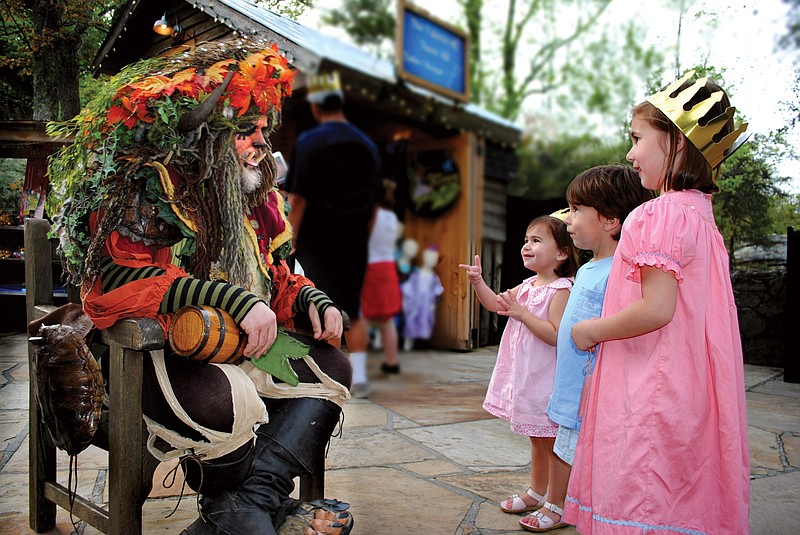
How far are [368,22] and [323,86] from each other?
4cm

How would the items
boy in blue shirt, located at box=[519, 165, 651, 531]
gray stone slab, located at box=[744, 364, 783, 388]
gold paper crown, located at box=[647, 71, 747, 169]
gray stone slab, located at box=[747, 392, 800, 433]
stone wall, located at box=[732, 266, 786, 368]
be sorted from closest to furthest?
gold paper crown, located at box=[647, 71, 747, 169], boy in blue shirt, located at box=[519, 165, 651, 531], gray stone slab, located at box=[747, 392, 800, 433], gray stone slab, located at box=[744, 364, 783, 388], stone wall, located at box=[732, 266, 786, 368]

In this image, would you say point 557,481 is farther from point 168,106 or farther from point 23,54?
point 23,54

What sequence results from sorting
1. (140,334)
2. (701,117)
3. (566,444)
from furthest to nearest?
(566,444)
(140,334)
(701,117)

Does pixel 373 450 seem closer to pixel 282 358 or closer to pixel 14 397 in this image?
pixel 282 358

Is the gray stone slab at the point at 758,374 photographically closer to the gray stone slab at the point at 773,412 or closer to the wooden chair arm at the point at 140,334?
the gray stone slab at the point at 773,412

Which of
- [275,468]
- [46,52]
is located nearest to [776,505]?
[275,468]

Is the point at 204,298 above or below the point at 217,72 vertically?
below

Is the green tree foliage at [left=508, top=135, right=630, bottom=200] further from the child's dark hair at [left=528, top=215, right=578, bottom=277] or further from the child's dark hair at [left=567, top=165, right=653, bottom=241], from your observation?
the child's dark hair at [left=528, top=215, right=578, bottom=277]

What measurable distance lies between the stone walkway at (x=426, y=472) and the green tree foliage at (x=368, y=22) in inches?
27.8

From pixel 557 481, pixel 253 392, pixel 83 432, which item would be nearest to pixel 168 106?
pixel 253 392

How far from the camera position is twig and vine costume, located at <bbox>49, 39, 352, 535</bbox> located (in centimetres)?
146

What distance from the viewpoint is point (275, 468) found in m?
1.58

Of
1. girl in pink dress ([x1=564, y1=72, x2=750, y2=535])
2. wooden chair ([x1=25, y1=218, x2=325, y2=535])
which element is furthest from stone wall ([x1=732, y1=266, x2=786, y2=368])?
wooden chair ([x1=25, y1=218, x2=325, y2=535])

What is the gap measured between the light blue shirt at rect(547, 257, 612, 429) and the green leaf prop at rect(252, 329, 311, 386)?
2.52 ft
